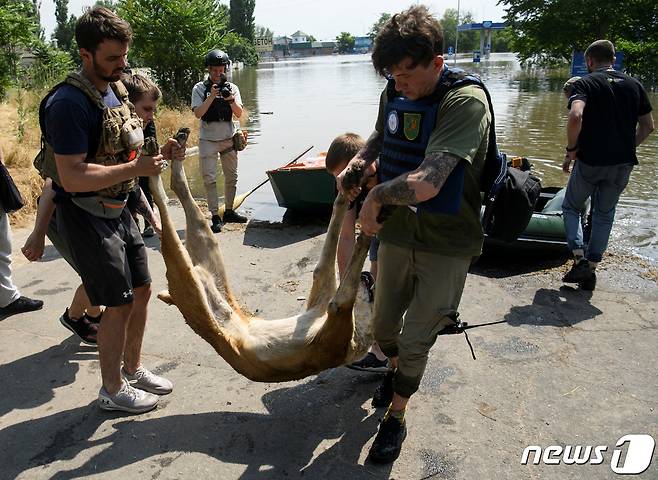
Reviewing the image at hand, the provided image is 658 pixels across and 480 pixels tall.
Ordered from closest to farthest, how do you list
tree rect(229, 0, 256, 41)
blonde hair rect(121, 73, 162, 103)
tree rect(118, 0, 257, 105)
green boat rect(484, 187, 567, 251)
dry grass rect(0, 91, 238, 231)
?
1. blonde hair rect(121, 73, 162, 103)
2. green boat rect(484, 187, 567, 251)
3. dry grass rect(0, 91, 238, 231)
4. tree rect(118, 0, 257, 105)
5. tree rect(229, 0, 256, 41)

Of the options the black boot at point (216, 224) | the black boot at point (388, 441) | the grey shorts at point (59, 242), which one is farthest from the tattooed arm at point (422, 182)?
the black boot at point (216, 224)

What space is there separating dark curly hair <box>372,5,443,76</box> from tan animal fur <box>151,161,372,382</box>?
100 centimetres

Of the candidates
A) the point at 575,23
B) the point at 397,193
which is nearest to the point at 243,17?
the point at 575,23

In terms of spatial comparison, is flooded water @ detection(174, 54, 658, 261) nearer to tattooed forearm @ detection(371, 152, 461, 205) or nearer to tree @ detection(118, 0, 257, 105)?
tree @ detection(118, 0, 257, 105)

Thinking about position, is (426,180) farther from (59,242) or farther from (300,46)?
(300,46)

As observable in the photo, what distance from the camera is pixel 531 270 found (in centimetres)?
592

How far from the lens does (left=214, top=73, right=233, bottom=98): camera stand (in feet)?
23.3

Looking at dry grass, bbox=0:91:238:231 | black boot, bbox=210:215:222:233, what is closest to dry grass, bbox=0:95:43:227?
dry grass, bbox=0:91:238:231

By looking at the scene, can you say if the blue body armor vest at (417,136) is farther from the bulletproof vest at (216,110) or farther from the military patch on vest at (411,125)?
the bulletproof vest at (216,110)

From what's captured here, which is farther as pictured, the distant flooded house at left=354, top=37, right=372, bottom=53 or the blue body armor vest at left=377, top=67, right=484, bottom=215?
the distant flooded house at left=354, top=37, right=372, bottom=53

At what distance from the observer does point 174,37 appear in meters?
21.2

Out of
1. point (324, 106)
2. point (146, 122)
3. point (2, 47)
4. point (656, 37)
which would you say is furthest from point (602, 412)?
point (656, 37)

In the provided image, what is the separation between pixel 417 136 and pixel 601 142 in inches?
131

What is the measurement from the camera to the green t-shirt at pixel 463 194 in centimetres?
256
